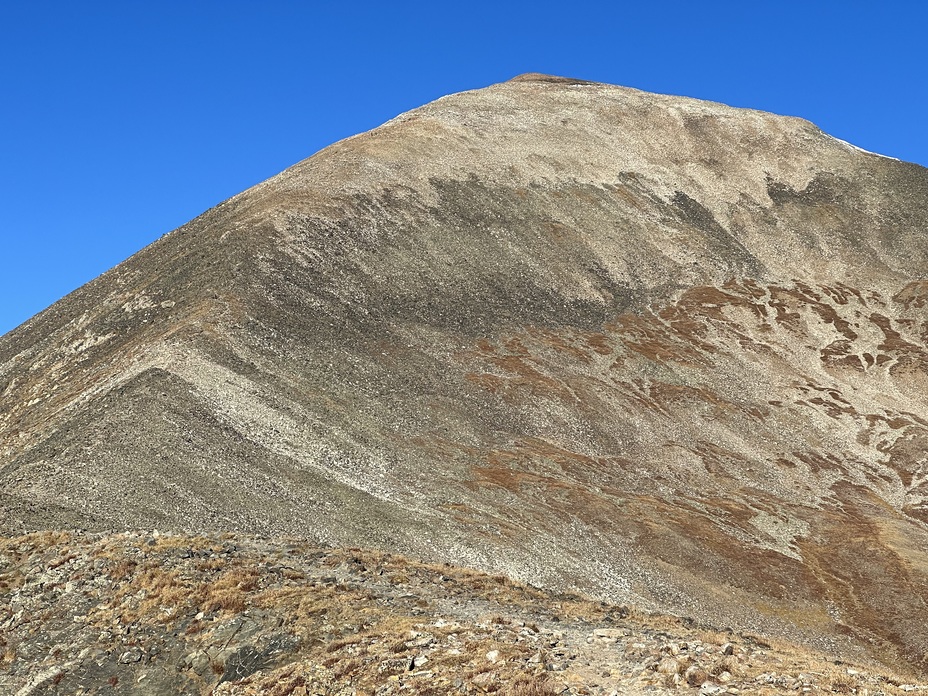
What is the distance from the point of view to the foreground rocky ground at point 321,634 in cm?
1822

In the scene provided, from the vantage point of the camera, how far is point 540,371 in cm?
6538

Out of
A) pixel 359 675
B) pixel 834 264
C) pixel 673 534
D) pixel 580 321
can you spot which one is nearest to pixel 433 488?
pixel 673 534

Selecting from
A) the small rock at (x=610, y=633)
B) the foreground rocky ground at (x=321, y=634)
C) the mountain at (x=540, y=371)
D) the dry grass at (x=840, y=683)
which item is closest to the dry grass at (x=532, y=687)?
the foreground rocky ground at (x=321, y=634)

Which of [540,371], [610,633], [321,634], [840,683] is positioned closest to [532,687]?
[610,633]

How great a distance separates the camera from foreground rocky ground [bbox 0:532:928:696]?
1822cm

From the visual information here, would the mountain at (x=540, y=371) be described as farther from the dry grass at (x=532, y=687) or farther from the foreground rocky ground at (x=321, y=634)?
the dry grass at (x=532, y=687)

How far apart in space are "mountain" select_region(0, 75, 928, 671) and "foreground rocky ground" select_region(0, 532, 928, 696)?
695cm

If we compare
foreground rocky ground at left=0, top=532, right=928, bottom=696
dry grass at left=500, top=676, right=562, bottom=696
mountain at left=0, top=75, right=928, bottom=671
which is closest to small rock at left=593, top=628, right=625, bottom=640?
foreground rocky ground at left=0, top=532, right=928, bottom=696

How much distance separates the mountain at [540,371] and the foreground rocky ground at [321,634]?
695cm

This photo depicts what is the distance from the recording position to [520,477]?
50.9 m

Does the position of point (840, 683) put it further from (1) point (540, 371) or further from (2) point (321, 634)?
(1) point (540, 371)

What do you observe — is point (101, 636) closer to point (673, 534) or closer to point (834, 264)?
point (673, 534)

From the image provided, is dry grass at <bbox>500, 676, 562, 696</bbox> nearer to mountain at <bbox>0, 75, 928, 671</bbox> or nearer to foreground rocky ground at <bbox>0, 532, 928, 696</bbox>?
foreground rocky ground at <bbox>0, 532, 928, 696</bbox>

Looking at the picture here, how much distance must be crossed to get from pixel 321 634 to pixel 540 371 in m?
44.9
